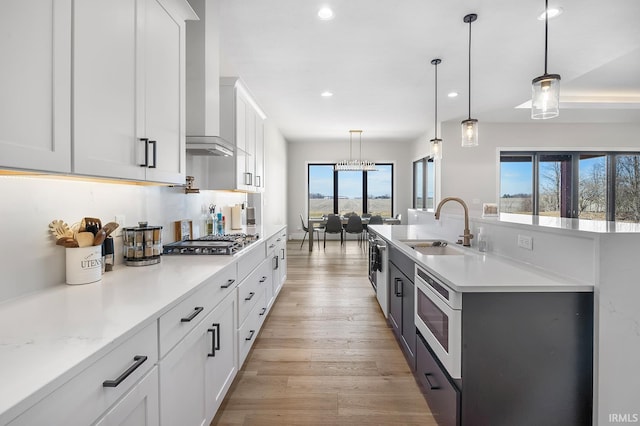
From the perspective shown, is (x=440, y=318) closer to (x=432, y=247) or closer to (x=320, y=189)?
(x=432, y=247)

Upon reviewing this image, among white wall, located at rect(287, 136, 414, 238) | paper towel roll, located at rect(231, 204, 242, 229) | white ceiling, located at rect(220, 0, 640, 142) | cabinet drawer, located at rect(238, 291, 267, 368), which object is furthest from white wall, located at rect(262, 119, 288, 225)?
cabinet drawer, located at rect(238, 291, 267, 368)

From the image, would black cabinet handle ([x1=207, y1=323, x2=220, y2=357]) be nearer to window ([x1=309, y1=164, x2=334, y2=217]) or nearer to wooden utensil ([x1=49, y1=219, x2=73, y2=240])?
wooden utensil ([x1=49, y1=219, x2=73, y2=240])

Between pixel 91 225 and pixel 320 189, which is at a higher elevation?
pixel 320 189

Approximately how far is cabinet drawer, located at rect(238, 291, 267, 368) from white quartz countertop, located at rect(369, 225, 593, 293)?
1204 mm

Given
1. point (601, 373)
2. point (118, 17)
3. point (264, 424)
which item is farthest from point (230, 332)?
point (601, 373)

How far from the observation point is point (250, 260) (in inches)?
92.4

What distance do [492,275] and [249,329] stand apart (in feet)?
5.32

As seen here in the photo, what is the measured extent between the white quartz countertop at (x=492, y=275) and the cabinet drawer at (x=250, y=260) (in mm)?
1099

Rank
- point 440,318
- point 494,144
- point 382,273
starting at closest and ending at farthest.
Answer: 1. point 440,318
2. point 382,273
3. point 494,144

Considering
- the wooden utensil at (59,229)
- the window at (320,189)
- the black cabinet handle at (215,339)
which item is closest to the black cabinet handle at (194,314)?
the black cabinet handle at (215,339)

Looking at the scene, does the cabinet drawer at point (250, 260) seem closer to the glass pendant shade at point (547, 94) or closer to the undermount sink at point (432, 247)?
the undermount sink at point (432, 247)

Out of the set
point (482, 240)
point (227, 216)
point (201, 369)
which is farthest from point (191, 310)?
point (227, 216)

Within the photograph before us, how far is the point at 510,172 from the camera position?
22.5 ft

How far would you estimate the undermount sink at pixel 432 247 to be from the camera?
8.47 ft
